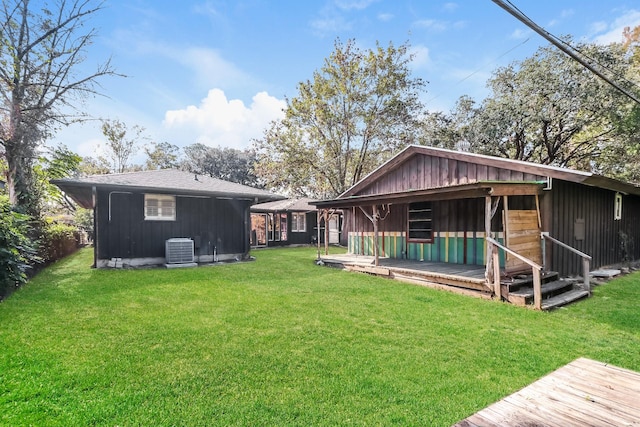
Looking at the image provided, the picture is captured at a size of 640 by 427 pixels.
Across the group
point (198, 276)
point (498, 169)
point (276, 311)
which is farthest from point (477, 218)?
point (198, 276)

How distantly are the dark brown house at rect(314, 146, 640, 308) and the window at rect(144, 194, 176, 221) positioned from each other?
4.73m

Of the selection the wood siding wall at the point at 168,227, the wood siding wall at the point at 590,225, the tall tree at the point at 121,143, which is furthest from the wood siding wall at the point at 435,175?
the tall tree at the point at 121,143

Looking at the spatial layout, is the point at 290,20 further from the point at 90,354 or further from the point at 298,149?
the point at 298,149

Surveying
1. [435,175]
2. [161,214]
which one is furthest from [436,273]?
[161,214]

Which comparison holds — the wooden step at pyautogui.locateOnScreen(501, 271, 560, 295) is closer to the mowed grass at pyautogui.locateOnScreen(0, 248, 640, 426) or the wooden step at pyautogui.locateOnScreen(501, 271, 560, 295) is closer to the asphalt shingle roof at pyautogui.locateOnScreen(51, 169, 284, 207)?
the mowed grass at pyautogui.locateOnScreen(0, 248, 640, 426)

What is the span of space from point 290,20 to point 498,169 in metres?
6.22

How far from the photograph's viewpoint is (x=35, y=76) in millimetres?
9922

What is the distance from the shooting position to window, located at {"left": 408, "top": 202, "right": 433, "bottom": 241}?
28.8 feet

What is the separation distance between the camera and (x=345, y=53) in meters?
16.4

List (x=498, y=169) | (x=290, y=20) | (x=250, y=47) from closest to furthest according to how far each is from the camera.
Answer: (x=498, y=169) → (x=290, y=20) → (x=250, y=47)

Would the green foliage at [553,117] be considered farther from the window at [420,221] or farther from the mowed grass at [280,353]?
the mowed grass at [280,353]

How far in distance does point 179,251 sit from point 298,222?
29.7 feet

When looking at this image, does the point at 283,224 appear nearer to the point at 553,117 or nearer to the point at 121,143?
the point at 553,117

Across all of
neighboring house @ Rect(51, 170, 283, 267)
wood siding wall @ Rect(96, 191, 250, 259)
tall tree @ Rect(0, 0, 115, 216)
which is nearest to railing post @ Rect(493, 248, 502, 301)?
neighboring house @ Rect(51, 170, 283, 267)
